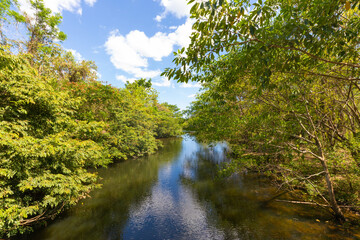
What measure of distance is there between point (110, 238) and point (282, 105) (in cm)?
1169

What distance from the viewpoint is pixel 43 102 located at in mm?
7172

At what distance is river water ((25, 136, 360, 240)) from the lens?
8195mm

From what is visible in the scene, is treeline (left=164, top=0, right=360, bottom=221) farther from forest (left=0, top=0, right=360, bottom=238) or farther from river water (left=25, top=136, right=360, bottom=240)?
river water (left=25, top=136, right=360, bottom=240)

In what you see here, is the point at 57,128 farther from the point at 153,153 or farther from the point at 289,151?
the point at 153,153

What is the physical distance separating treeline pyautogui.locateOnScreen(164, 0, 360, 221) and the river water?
1612mm

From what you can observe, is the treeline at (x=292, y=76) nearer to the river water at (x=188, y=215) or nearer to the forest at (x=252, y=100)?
the forest at (x=252, y=100)

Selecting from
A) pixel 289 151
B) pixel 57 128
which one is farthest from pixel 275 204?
pixel 57 128

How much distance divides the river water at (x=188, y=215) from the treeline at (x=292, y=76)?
1612mm

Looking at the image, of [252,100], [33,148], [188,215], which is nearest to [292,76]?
[252,100]

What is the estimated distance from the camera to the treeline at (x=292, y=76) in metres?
3.11

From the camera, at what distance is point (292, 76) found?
6777 mm

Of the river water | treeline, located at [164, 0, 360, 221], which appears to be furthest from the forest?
the river water

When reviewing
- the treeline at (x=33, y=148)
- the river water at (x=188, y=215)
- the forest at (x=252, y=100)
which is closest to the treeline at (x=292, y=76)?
the forest at (x=252, y=100)

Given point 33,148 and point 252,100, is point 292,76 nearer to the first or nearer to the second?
point 252,100
